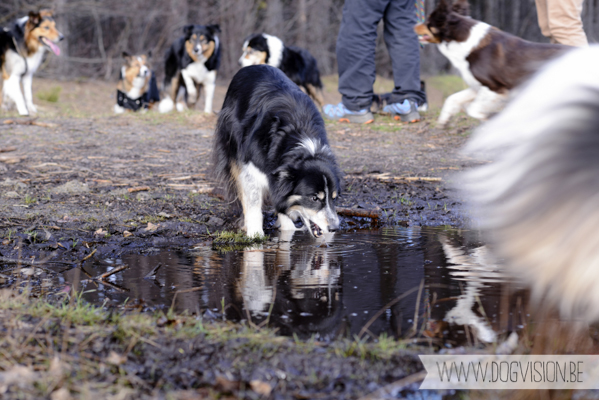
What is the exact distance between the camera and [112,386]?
1.83 m

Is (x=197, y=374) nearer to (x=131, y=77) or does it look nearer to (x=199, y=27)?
(x=199, y=27)

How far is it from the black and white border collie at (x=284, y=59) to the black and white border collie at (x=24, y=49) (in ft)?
12.5

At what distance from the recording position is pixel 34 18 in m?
10.7

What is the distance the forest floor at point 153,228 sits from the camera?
1922 millimetres

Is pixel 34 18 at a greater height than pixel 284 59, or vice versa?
pixel 34 18

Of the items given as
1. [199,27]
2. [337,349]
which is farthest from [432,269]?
[199,27]

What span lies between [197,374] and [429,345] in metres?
0.93

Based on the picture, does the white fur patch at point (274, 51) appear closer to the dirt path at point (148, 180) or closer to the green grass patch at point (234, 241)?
the dirt path at point (148, 180)

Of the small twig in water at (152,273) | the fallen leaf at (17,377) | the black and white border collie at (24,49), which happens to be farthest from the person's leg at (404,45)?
the fallen leaf at (17,377)

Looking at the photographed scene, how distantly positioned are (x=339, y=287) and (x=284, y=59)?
9.36 m

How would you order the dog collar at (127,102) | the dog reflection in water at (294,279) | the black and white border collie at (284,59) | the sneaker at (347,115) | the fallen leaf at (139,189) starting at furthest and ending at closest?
1. the dog collar at (127,102)
2. the black and white border collie at (284,59)
3. the sneaker at (347,115)
4. the fallen leaf at (139,189)
5. the dog reflection in water at (294,279)

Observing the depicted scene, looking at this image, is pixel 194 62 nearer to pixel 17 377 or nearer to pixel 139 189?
pixel 139 189

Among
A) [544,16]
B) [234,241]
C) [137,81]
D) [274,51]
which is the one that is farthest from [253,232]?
[137,81]

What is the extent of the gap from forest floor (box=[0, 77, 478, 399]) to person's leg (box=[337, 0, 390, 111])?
588mm
